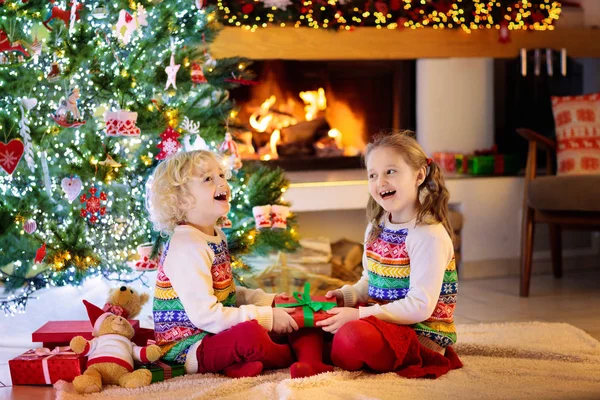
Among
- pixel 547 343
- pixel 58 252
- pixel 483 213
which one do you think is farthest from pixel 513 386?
pixel 483 213

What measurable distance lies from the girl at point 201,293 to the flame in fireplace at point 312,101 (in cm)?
202

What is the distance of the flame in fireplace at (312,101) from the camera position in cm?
443

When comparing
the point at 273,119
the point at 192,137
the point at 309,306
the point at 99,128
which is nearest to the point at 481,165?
the point at 273,119

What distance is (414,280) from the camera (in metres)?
2.31

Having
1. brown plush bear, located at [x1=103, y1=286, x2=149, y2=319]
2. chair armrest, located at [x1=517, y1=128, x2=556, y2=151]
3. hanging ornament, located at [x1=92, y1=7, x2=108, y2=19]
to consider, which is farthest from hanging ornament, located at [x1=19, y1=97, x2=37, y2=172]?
chair armrest, located at [x1=517, y1=128, x2=556, y2=151]

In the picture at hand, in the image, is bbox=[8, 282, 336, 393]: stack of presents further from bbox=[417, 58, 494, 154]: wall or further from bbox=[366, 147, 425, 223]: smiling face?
bbox=[417, 58, 494, 154]: wall

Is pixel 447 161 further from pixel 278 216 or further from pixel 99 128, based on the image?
pixel 99 128

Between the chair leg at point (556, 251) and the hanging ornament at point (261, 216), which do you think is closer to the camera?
the hanging ornament at point (261, 216)

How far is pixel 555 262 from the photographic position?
421 cm

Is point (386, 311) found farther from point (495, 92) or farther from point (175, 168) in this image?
point (495, 92)

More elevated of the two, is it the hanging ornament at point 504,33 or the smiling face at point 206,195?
the hanging ornament at point 504,33

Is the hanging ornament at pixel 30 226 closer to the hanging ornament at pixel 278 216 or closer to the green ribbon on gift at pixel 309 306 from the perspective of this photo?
the hanging ornament at pixel 278 216

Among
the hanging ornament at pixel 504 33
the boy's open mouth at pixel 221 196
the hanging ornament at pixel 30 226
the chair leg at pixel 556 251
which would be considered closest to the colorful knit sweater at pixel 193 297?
the boy's open mouth at pixel 221 196

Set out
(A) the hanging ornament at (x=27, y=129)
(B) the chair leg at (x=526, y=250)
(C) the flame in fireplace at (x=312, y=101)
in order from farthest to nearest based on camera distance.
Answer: (C) the flame in fireplace at (x=312, y=101)
(B) the chair leg at (x=526, y=250)
(A) the hanging ornament at (x=27, y=129)
